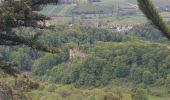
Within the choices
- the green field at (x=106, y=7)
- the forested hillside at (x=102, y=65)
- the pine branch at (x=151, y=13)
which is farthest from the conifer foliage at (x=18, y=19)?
the green field at (x=106, y=7)

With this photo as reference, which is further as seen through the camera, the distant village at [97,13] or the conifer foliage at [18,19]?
the distant village at [97,13]

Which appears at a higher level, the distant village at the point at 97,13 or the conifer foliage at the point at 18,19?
the conifer foliage at the point at 18,19

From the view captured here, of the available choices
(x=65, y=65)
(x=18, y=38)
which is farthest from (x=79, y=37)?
(x=18, y=38)

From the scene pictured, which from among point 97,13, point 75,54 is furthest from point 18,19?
point 97,13

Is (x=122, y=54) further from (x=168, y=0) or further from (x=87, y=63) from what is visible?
(x=168, y=0)

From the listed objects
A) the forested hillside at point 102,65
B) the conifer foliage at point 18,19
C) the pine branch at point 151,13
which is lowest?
the forested hillside at point 102,65

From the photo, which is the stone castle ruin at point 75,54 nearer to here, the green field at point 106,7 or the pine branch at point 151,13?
the green field at point 106,7

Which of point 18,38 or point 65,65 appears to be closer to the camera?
point 18,38

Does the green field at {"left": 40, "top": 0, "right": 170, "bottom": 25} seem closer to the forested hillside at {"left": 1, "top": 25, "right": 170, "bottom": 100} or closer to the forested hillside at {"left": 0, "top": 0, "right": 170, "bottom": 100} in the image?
the forested hillside at {"left": 0, "top": 0, "right": 170, "bottom": 100}

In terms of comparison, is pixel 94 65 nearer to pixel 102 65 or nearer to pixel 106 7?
pixel 102 65

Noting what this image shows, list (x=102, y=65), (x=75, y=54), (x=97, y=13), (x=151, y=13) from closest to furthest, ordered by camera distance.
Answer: (x=151, y=13) < (x=102, y=65) < (x=75, y=54) < (x=97, y=13)

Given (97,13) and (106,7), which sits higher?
(106,7)
